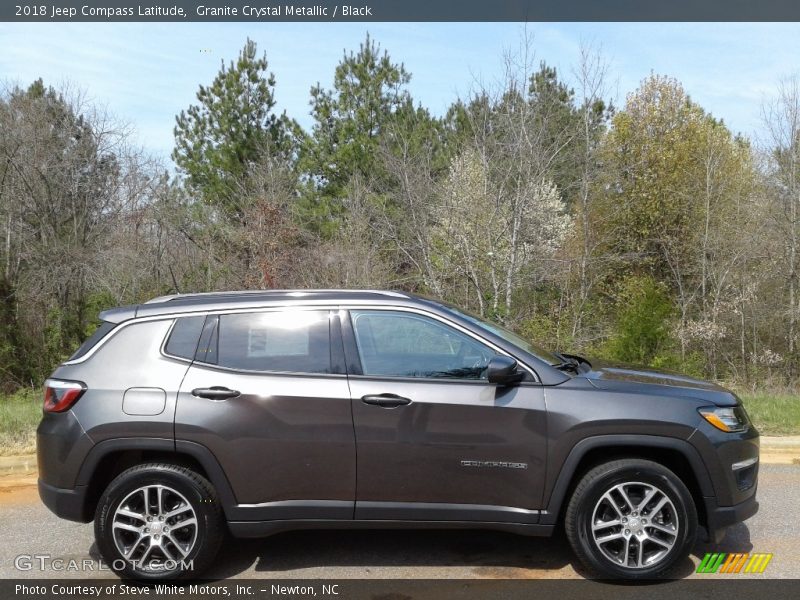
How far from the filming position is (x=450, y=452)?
4.02m

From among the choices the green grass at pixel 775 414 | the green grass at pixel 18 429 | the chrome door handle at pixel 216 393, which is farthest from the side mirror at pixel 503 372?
the green grass at pixel 18 429

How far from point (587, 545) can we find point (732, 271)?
1782cm

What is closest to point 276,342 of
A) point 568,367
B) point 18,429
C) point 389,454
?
point 389,454

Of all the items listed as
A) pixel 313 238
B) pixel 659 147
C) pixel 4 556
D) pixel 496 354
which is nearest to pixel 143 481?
pixel 4 556

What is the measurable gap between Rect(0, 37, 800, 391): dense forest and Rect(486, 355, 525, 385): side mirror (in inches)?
287

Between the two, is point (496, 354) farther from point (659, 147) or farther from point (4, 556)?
point (659, 147)

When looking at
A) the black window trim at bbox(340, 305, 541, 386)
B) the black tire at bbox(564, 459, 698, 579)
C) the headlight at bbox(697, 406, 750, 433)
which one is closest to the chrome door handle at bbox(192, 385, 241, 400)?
the black window trim at bbox(340, 305, 541, 386)

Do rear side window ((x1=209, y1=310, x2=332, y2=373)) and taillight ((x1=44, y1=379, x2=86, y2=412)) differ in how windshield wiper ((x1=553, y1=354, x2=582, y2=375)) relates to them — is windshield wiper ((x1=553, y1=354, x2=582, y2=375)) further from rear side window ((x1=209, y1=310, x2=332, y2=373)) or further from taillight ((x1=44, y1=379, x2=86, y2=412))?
taillight ((x1=44, y1=379, x2=86, y2=412))

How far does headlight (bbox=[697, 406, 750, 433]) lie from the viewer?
161 inches

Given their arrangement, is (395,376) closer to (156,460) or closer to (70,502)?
(156,460)

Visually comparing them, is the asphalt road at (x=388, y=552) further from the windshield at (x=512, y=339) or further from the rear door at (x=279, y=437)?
the windshield at (x=512, y=339)

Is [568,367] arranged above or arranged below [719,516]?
above

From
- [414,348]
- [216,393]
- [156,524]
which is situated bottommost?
[156,524]

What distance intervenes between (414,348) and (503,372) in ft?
1.97
